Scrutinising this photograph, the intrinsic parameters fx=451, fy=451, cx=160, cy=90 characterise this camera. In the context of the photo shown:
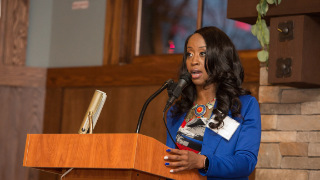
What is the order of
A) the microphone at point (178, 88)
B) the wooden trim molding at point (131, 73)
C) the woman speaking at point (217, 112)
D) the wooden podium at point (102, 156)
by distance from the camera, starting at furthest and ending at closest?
the wooden trim molding at point (131, 73), the woman speaking at point (217, 112), the microphone at point (178, 88), the wooden podium at point (102, 156)

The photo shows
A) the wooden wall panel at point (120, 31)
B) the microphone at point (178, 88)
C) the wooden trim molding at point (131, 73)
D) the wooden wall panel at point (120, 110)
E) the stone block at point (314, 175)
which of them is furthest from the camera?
the wooden wall panel at point (120, 31)

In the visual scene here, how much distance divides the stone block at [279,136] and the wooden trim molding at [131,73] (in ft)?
2.68

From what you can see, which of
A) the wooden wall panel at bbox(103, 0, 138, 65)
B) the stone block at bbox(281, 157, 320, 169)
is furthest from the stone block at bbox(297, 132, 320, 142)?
the wooden wall panel at bbox(103, 0, 138, 65)

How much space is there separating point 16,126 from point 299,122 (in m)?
2.81

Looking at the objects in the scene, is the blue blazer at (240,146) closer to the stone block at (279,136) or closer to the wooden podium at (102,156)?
the wooden podium at (102,156)

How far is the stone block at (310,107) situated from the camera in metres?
2.47

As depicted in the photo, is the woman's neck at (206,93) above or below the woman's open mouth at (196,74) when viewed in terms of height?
below

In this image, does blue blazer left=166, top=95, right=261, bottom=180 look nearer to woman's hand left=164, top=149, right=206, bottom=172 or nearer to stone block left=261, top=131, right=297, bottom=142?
woman's hand left=164, top=149, right=206, bottom=172

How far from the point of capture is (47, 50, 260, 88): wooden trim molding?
3.73 meters

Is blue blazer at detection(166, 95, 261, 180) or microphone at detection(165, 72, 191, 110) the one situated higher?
microphone at detection(165, 72, 191, 110)

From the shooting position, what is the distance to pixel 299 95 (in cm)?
254

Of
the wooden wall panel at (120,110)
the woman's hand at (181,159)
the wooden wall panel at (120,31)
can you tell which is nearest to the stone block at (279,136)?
the woman's hand at (181,159)

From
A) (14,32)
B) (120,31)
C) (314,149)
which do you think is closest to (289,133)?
(314,149)

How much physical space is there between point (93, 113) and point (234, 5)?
4.07 feet
